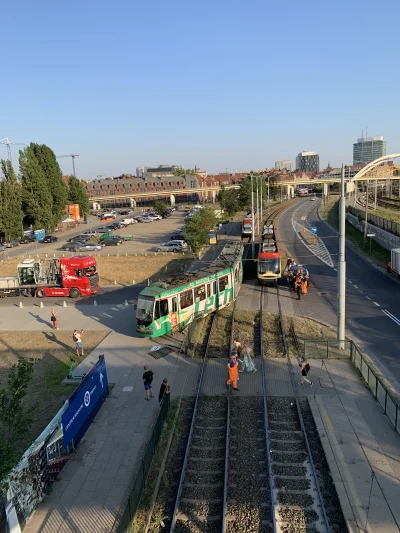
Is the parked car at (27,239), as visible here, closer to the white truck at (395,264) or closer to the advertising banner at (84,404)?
the white truck at (395,264)

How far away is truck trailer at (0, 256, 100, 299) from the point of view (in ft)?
106

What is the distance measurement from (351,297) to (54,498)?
2256cm

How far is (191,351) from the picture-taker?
19922 millimetres

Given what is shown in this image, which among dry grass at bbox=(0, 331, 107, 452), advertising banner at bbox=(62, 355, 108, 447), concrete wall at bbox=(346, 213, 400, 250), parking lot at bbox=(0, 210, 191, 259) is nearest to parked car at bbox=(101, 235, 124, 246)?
parking lot at bbox=(0, 210, 191, 259)

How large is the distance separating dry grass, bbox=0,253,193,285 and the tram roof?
435 inches

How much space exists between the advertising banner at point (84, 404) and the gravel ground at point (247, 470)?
4.57 m

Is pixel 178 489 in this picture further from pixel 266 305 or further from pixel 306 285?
pixel 306 285

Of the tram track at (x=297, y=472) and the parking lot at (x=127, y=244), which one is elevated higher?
the parking lot at (x=127, y=244)

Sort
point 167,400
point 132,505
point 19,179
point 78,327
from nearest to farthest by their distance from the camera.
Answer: point 132,505
point 167,400
point 78,327
point 19,179

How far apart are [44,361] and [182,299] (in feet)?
23.3

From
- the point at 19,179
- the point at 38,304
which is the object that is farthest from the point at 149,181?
the point at 38,304

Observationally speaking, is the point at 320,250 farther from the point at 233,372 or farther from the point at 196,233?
the point at 233,372

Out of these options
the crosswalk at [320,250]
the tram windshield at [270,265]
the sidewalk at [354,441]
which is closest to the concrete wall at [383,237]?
the crosswalk at [320,250]

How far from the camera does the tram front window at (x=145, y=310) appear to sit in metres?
20.2
